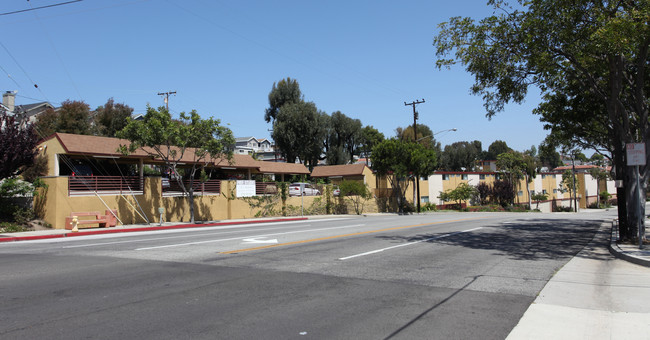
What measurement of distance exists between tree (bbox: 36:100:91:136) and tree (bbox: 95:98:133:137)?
260cm

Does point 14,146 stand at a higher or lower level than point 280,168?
higher

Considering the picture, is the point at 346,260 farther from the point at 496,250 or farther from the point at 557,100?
the point at 557,100

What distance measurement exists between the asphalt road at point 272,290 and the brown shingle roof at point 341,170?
35.0 meters

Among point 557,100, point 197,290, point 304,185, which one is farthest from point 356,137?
point 197,290

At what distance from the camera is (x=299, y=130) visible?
57625mm

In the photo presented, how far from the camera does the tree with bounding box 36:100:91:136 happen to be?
123ft

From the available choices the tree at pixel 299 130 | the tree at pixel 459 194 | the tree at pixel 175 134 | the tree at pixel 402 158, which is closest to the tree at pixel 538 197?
the tree at pixel 459 194

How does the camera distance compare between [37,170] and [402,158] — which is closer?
[37,170]

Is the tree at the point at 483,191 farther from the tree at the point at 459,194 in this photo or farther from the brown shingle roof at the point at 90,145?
the brown shingle roof at the point at 90,145

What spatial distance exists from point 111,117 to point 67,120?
17.6 feet

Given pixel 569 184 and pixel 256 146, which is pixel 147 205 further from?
pixel 256 146

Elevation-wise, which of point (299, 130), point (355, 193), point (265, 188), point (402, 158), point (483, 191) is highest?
point (299, 130)

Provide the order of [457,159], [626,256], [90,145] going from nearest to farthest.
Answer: [626,256] < [90,145] < [457,159]

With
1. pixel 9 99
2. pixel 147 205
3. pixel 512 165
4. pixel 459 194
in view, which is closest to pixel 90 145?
pixel 147 205
